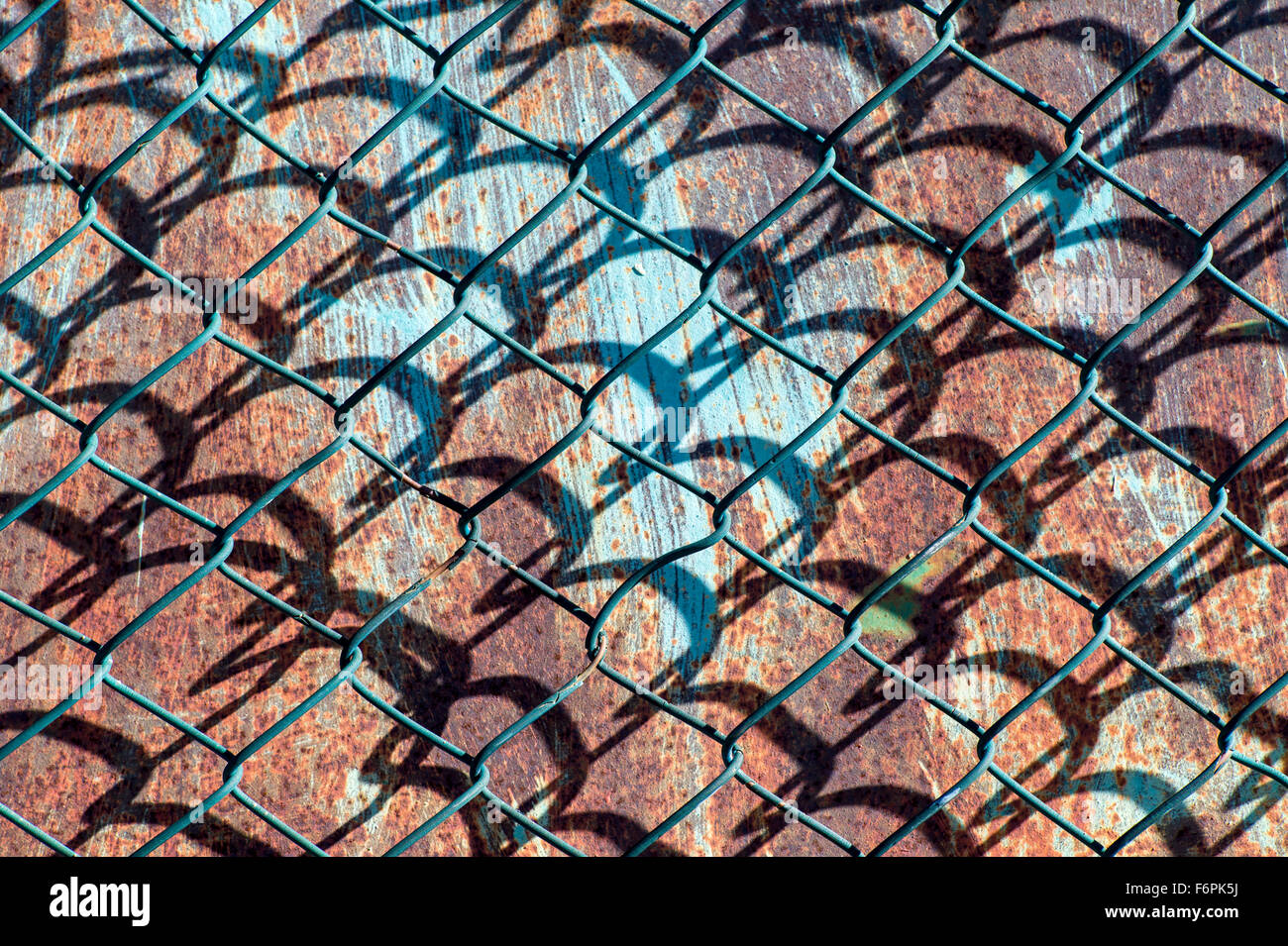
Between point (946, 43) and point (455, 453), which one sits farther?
point (455, 453)

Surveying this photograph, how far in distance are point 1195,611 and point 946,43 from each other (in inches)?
35.1

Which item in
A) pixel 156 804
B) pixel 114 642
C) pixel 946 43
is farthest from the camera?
pixel 156 804

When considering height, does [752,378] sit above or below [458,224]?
below

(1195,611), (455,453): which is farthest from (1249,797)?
(455,453)

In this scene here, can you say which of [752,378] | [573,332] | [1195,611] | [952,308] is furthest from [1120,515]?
[573,332]

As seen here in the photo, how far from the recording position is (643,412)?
1.35 metres

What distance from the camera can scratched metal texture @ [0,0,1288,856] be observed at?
1310 millimetres

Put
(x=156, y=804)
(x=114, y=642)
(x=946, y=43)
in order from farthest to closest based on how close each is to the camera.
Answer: (x=156, y=804) < (x=946, y=43) < (x=114, y=642)

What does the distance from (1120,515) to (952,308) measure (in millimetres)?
394

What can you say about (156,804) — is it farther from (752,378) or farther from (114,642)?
(752,378)

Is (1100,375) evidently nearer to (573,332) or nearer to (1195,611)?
(1195,611)

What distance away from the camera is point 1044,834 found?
1.38 m

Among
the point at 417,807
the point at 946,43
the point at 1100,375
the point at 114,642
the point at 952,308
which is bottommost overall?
the point at 417,807

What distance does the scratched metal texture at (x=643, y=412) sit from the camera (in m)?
1.31
